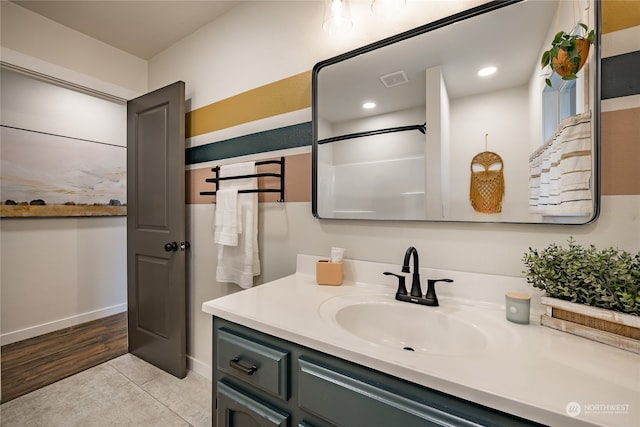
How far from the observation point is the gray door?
2.00 meters

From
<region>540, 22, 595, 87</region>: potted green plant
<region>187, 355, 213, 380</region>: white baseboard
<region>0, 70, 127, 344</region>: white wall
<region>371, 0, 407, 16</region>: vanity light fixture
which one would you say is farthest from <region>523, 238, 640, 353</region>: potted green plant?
<region>0, 70, 127, 344</region>: white wall

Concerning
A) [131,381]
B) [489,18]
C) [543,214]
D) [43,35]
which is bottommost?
[131,381]

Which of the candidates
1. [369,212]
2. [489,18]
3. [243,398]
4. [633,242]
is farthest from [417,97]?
[243,398]

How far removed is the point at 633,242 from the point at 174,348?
2.49 m

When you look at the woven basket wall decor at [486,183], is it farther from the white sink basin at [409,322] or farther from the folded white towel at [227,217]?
the folded white towel at [227,217]

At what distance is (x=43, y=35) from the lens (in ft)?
6.57

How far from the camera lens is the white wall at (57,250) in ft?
8.25

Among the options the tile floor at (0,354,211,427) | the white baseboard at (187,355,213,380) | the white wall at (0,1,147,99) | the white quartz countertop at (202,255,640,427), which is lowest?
the tile floor at (0,354,211,427)

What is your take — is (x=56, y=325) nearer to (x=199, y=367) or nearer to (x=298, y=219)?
(x=199, y=367)

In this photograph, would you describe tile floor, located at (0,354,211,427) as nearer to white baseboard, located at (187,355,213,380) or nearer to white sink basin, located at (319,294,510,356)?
white baseboard, located at (187,355,213,380)

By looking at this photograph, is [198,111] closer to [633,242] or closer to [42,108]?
[42,108]

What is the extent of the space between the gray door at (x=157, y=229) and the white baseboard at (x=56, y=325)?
1.08m

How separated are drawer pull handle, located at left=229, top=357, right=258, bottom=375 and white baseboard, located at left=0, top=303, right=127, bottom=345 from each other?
290 centimetres

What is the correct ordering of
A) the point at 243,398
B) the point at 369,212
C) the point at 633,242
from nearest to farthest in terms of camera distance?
the point at 633,242
the point at 243,398
the point at 369,212
